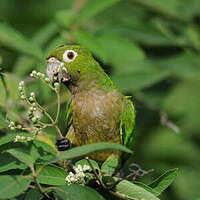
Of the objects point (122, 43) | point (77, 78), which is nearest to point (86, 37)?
point (122, 43)

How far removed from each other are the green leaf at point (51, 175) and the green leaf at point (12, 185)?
227 millimetres

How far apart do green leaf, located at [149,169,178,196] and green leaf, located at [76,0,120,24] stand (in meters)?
2.26

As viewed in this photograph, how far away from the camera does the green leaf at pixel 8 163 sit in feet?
9.90

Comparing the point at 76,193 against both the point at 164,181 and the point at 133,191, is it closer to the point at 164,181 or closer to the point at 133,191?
the point at 133,191

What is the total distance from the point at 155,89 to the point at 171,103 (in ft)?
6.00

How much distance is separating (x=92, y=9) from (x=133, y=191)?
242 cm

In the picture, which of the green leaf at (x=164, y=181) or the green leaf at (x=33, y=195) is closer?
the green leaf at (x=33, y=195)

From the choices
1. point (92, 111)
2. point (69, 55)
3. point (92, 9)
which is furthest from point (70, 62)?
point (92, 9)

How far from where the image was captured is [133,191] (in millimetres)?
3098

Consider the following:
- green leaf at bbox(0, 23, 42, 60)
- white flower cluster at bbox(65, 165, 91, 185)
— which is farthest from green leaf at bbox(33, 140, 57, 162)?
green leaf at bbox(0, 23, 42, 60)

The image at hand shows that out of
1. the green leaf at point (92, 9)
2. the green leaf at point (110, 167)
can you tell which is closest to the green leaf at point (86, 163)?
the green leaf at point (110, 167)

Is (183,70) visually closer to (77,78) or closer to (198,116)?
(77,78)

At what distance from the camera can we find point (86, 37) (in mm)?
5090

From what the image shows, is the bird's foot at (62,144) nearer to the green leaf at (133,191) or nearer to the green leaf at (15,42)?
the green leaf at (133,191)
